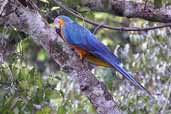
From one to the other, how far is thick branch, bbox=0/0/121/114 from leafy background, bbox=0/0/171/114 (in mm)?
370

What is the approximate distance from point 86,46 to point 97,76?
1229 millimetres

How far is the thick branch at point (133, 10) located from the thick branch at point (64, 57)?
940mm

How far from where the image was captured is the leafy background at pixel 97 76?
2723mm

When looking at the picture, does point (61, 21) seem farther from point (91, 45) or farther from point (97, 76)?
point (97, 76)

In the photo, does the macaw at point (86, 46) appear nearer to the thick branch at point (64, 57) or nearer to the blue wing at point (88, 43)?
the blue wing at point (88, 43)

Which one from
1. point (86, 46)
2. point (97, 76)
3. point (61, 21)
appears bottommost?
point (97, 76)

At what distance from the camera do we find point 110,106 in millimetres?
2107

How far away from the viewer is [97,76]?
3693mm

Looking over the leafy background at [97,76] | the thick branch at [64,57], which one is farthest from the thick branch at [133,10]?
the thick branch at [64,57]

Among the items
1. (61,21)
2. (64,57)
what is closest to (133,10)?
(61,21)

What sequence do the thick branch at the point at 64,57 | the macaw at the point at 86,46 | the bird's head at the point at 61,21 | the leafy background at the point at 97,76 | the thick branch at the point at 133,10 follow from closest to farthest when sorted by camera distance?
the thick branch at the point at 64,57
the macaw at the point at 86,46
the bird's head at the point at 61,21
the leafy background at the point at 97,76
the thick branch at the point at 133,10

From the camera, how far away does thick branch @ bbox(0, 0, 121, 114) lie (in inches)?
83.7

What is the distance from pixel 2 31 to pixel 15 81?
1.05ft

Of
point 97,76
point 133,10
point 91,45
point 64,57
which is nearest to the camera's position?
point 64,57
